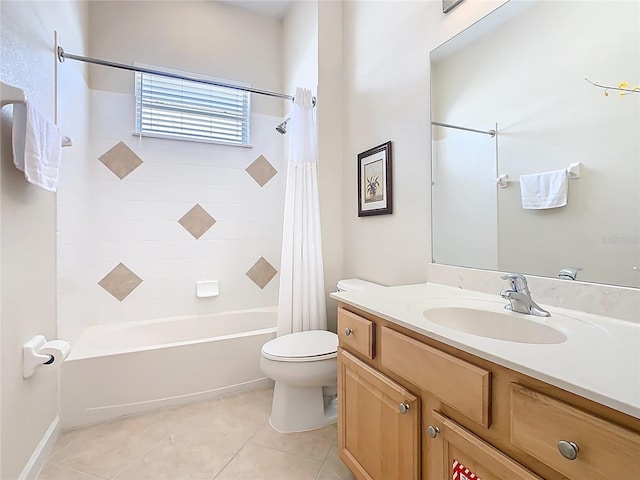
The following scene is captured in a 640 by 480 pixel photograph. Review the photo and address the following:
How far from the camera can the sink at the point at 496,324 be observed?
0.92m

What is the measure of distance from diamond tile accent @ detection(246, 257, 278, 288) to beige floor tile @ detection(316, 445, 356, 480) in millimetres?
1658

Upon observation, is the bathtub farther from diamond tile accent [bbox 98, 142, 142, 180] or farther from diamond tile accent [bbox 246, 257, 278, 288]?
diamond tile accent [bbox 98, 142, 142, 180]

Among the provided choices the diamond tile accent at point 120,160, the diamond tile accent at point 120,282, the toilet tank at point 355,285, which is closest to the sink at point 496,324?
the toilet tank at point 355,285

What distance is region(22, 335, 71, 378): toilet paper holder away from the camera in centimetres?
130

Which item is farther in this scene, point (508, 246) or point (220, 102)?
point (220, 102)

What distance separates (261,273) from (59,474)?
5.88ft

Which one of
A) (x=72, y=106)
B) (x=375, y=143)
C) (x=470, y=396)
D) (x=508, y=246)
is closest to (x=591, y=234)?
(x=508, y=246)

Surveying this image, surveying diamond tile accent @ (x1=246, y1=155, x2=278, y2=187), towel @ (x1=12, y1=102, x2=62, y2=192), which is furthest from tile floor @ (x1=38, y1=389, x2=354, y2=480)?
diamond tile accent @ (x1=246, y1=155, x2=278, y2=187)

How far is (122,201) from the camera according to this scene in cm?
246

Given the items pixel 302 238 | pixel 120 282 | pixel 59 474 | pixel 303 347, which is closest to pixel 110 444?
pixel 59 474

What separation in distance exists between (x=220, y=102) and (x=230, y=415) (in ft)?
8.05

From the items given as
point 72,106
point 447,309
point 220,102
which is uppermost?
point 220,102

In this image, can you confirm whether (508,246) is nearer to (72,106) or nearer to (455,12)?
(455,12)

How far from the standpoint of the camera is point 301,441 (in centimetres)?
161
